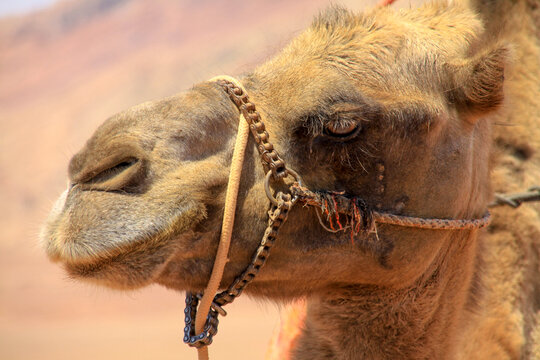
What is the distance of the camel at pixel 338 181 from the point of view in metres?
2.17

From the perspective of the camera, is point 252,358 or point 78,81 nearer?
point 252,358

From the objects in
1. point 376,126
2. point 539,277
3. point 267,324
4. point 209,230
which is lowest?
point 267,324

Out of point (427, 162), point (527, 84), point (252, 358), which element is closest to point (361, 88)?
point (427, 162)

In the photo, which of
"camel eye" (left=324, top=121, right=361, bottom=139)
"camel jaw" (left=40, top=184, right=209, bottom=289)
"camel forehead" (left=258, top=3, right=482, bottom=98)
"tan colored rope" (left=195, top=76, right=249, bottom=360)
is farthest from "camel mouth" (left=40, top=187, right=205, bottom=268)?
"camel forehead" (left=258, top=3, right=482, bottom=98)

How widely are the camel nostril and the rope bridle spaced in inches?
12.9

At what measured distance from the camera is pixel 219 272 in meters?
2.31

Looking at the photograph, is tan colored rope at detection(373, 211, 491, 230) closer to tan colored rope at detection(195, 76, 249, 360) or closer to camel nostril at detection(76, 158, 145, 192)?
tan colored rope at detection(195, 76, 249, 360)

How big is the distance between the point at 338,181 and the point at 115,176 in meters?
0.83

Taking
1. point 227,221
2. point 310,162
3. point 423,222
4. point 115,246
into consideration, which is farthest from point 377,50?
point 115,246

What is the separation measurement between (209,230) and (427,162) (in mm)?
901

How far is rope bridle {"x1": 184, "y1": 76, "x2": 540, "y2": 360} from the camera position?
2.31 meters

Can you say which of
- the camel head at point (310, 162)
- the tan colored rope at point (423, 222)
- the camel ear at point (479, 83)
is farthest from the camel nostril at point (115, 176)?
the camel ear at point (479, 83)

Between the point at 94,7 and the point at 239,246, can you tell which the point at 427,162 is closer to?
the point at 239,246

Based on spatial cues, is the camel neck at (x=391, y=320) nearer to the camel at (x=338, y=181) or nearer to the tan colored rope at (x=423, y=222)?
the camel at (x=338, y=181)
